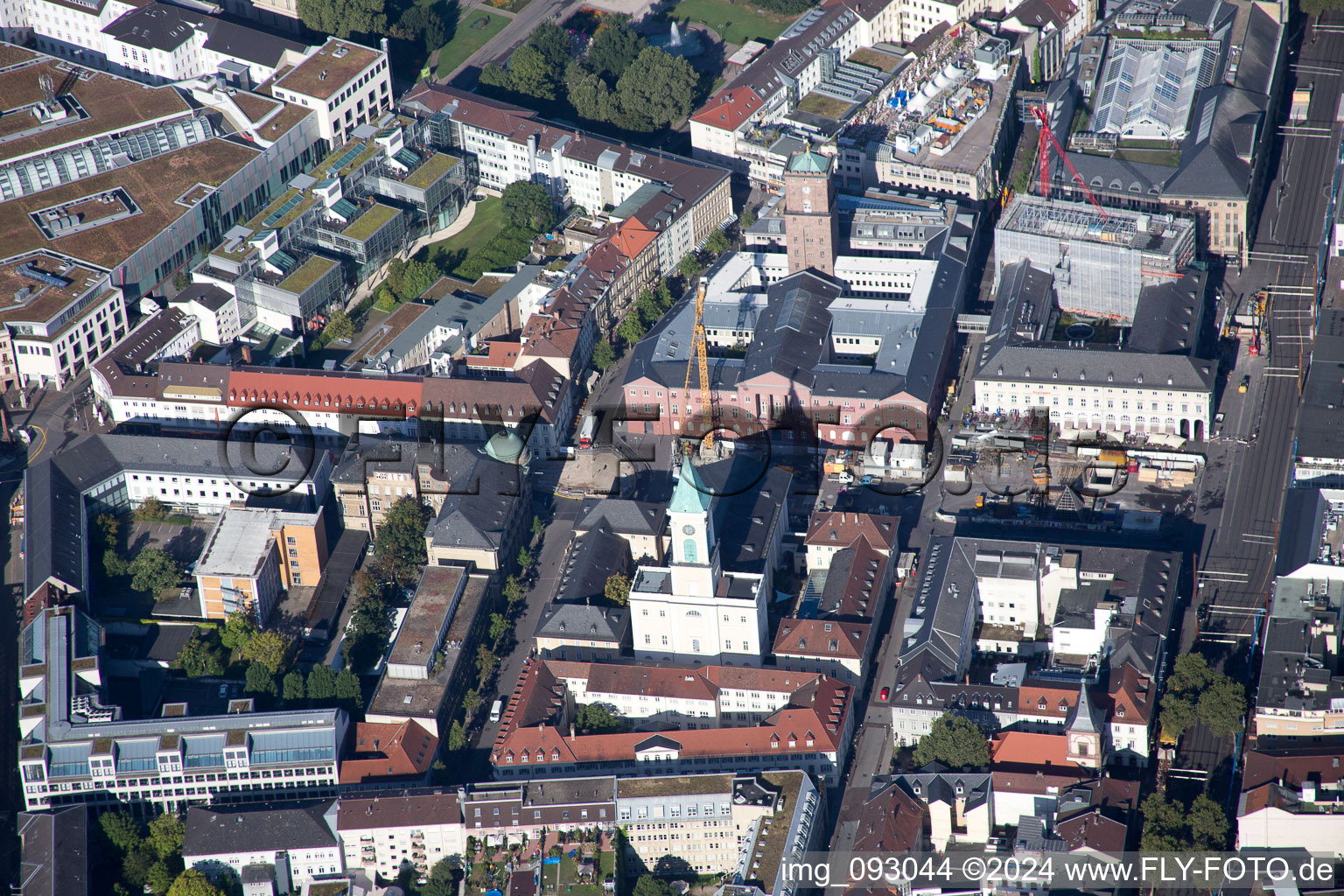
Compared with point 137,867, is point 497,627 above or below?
above

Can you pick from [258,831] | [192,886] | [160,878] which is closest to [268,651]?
[258,831]

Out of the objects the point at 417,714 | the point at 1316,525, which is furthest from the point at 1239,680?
the point at 417,714

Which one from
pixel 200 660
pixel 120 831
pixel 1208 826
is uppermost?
pixel 1208 826

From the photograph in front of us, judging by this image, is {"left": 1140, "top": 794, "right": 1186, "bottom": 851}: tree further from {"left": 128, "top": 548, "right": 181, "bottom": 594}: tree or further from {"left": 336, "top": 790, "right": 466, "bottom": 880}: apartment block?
{"left": 128, "top": 548, "right": 181, "bottom": 594}: tree

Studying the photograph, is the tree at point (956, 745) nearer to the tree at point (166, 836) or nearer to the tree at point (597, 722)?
the tree at point (597, 722)

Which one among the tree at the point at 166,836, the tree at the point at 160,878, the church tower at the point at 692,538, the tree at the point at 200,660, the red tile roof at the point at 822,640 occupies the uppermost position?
the church tower at the point at 692,538

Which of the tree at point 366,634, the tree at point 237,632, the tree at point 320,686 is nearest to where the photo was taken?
the tree at point 320,686

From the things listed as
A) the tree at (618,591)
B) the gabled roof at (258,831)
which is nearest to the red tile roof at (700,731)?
the tree at (618,591)

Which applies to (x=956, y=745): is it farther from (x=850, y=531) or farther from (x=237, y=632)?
(x=237, y=632)
